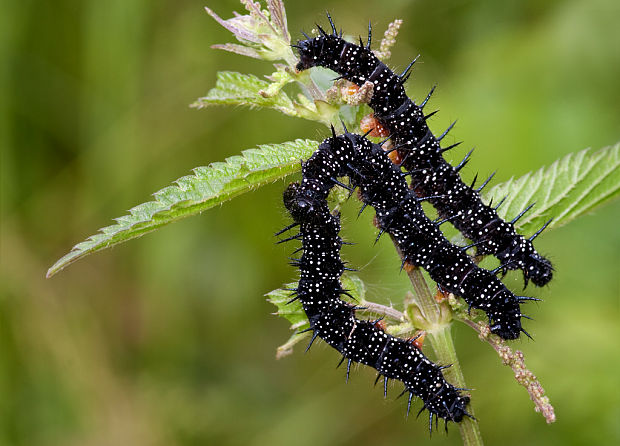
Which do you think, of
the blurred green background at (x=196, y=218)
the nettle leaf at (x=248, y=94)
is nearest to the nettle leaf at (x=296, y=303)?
the nettle leaf at (x=248, y=94)

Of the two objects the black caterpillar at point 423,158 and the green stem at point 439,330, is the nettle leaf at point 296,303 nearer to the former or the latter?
the green stem at point 439,330

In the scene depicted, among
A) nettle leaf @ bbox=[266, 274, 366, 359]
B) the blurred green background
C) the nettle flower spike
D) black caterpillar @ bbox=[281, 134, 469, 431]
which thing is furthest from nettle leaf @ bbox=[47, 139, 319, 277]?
the blurred green background

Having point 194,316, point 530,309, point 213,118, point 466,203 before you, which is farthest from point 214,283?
point 466,203

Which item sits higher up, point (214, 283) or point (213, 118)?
point (213, 118)

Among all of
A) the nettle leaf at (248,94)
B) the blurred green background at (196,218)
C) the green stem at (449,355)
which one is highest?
the blurred green background at (196,218)

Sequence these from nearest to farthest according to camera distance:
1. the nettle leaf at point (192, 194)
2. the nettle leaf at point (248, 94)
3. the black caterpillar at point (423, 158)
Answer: the nettle leaf at point (192, 194) → the nettle leaf at point (248, 94) → the black caterpillar at point (423, 158)

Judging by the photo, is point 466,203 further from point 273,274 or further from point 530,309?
point 273,274
